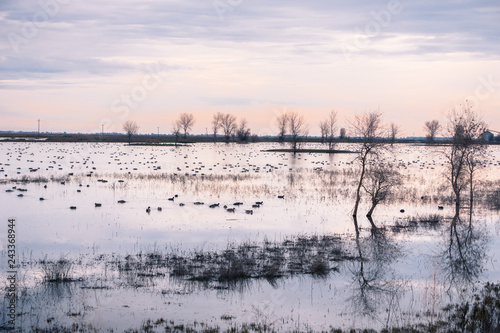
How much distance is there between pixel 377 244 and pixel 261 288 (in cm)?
810

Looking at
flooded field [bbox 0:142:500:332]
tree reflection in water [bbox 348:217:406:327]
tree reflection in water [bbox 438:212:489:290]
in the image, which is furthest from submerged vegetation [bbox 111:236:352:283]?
tree reflection in water [bbox 438:212:489:290]

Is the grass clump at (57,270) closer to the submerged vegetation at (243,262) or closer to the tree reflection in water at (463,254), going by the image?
the submerged vegetation at (243,262)

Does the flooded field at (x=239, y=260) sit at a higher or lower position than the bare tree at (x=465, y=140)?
lower

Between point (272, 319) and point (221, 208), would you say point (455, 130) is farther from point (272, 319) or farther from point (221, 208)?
point (272, 319)

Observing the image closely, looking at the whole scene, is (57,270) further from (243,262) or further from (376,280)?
(376,280)

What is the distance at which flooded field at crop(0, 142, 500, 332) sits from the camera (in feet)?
42.1

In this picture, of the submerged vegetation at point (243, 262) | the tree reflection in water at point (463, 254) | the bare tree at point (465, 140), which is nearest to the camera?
the submerged vegetation at point (243, 262)

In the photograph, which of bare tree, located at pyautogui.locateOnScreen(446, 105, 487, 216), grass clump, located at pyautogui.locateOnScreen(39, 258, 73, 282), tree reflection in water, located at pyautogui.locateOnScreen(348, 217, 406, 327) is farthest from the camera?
bare tree, located at pyautogui.locateOnScreen(446, 105, 487, 216)

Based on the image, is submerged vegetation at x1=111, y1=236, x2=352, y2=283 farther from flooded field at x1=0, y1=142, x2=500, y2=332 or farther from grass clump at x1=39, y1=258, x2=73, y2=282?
grass clump at x1=39, y1=258, x2=73, y2=282

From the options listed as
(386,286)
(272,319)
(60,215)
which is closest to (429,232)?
(386,286)

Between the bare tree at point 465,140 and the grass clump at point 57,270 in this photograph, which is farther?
the bare tree at point 465,140

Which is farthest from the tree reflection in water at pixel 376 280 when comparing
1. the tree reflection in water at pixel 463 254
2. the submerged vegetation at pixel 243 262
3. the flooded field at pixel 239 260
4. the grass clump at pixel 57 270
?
the grass clump at pixel 57 270

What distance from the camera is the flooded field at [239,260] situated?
12828 mm

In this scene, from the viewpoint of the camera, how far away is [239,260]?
17.2 m
